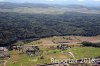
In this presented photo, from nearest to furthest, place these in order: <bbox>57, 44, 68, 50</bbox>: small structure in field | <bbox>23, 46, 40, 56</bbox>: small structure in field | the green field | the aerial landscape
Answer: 1. the green field
2. the aerial landscape
3. <bbox>23, 46, 40, 56</bbox>: small structure in field
4. <bbox>57, 44, 68, 50</bbox>: small structure in field

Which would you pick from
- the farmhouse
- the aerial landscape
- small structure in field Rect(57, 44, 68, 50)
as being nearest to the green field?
the aerial landscape

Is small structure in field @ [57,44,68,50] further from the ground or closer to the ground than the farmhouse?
closer to the ground

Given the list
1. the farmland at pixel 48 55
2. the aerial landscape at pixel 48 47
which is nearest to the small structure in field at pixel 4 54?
the aerial landscape at pixel 48 47

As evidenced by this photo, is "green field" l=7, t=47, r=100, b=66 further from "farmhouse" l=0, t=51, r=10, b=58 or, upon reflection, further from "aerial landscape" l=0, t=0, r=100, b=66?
"farmhouse" l=0, t=51, r=10, b=58

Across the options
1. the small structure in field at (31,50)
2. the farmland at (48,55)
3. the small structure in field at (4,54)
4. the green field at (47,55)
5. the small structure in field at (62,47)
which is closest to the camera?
the green field at (47,55)

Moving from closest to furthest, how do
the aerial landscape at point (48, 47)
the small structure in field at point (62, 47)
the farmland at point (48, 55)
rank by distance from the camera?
the farmland at point (48, 55) < the aerial landscape at point (48, 47) < the small structure in field at point (62, 47)

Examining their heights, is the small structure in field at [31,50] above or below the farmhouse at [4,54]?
below

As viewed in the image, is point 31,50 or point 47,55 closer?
point 47,55

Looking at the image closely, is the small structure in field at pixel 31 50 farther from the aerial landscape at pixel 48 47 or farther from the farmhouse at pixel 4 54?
the farmhouse at pixel 4 54

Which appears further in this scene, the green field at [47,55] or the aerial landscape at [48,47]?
the aerial landscape at [48,47]

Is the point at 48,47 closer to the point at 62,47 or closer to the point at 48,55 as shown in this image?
the point at 62,47

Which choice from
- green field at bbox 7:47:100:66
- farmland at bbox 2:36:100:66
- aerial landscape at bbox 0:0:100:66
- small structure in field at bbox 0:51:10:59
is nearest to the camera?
green field at bbox 7:47:100:66

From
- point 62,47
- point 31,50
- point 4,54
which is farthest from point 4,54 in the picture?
point 62,47

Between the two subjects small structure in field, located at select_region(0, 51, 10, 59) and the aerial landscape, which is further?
small structure in field, located at select_region(0, 51, 10, 59)
